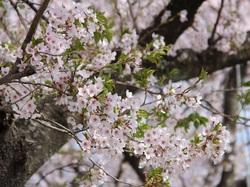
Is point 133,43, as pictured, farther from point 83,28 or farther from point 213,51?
point 83,28

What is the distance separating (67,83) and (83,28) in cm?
21

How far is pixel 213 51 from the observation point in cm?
373

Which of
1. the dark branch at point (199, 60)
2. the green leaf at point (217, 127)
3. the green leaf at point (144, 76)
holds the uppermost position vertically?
the dark branch at point (199, 60)

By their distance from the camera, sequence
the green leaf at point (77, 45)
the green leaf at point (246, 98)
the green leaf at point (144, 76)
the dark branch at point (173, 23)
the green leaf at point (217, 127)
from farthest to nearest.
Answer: the dark branch at point (173, 23) < the green leaf at point (246, 98) < the green leaf at point (144, 76) < the green leaf at point (217, 127) < the green leaf at point (77, 45)

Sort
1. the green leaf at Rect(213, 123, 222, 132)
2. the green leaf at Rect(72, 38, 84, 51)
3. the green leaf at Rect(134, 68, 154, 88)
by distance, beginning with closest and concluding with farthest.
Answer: the green leaf at Rect(72, 38, 84, 51)
the green leaf at Rect(213, 123, 222, 132)
the green leaf at Rect(134, 68, 154, 88)

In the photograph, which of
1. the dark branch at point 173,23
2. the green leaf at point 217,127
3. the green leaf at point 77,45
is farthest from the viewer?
the dark branch at point 173,23

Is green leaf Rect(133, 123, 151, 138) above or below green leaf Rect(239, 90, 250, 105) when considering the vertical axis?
below

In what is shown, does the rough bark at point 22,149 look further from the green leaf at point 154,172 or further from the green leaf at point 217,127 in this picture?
the green leaf at point 217,127

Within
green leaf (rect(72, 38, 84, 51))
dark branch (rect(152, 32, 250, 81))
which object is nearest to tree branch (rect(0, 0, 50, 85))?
green leaf (rect(72, 38, 84, 51))

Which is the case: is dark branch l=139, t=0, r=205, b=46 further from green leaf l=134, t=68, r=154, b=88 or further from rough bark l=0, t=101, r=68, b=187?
green leaf l=134, t=68, r=154, b=88

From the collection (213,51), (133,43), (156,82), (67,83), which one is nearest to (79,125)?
(67,83)

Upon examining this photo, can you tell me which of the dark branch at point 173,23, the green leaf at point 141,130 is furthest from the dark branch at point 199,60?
the green leaf at point 141,130

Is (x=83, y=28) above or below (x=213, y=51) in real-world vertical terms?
below

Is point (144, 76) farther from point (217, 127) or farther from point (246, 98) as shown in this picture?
point (246, 98)
